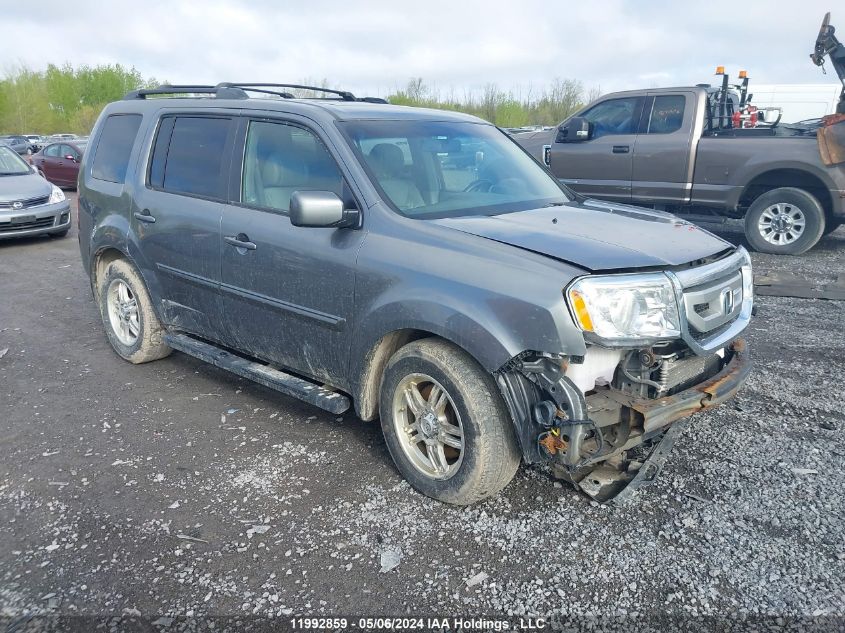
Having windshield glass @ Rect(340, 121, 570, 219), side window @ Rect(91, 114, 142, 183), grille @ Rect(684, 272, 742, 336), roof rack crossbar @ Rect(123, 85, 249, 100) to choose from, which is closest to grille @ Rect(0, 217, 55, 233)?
side window @ Rect(91, 114, 142, 183)

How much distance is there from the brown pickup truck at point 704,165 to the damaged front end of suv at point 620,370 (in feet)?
21.3

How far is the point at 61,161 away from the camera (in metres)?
17.9

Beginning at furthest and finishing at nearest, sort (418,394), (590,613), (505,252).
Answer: (418,394) → (505,252) → (590,613)

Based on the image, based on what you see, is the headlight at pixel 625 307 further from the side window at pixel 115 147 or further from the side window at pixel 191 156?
the side window at pixel 115 147

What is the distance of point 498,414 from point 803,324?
4357 millimetres

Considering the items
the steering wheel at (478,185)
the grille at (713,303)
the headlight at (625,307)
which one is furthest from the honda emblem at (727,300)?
the steering wheel at (478,185)

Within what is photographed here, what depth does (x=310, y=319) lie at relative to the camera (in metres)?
3.69

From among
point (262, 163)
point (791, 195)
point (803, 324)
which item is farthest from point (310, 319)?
point (791, 195)

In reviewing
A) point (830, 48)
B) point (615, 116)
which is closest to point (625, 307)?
point (615, 116)

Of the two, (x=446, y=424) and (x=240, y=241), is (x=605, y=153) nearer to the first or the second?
(x=240, y=241)

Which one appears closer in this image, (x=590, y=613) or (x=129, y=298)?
(x=590, y=613)

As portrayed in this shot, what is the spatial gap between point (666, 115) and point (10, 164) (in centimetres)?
1053

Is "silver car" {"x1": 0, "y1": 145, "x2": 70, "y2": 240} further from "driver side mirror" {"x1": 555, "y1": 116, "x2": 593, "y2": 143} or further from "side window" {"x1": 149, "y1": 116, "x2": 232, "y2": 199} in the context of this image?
"driver side mirror" {"x1": 555, "y1": 116, "x2": 593, "y2": 143}

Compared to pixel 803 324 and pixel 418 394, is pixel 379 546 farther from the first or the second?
pixel 803 324
